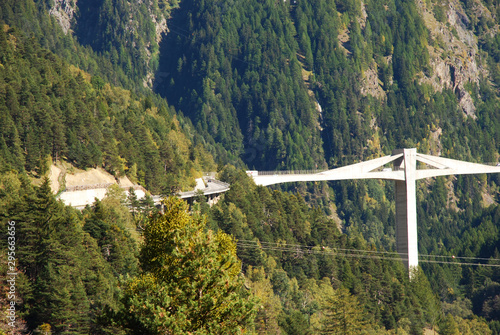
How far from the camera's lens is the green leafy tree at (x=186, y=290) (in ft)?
106

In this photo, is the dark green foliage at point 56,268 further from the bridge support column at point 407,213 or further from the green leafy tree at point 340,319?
the bridge support column at point 407,213

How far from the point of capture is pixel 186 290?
108 feet

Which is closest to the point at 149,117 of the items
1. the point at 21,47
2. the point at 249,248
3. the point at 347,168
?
the point at 21,47

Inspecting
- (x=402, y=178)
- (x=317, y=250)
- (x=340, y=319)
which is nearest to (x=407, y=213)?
(x=402, y=178)

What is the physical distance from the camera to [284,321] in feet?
229

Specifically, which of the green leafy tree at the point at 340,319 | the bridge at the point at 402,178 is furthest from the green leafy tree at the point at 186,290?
the bridge at the point at 402,178

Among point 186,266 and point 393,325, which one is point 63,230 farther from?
point 393,325

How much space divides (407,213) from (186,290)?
3999 inches

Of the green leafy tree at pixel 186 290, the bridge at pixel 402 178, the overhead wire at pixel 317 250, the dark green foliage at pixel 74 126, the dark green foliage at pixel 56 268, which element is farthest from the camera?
the bridge at pixel 402 178

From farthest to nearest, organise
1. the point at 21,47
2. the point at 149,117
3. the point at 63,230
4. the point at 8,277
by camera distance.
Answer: the point at 149,117, the point at 21,47, the point at 63,230, the point at 8,277

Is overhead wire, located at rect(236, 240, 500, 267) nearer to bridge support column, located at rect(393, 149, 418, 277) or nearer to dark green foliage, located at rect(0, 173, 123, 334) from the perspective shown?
bridge support column, located at rect(393, 149, 418, 277)

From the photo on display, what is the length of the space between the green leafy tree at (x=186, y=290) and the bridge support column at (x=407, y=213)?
97.9 m

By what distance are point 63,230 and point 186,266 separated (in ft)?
86.8

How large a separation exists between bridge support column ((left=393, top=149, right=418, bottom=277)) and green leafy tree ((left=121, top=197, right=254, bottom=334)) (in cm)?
9786
